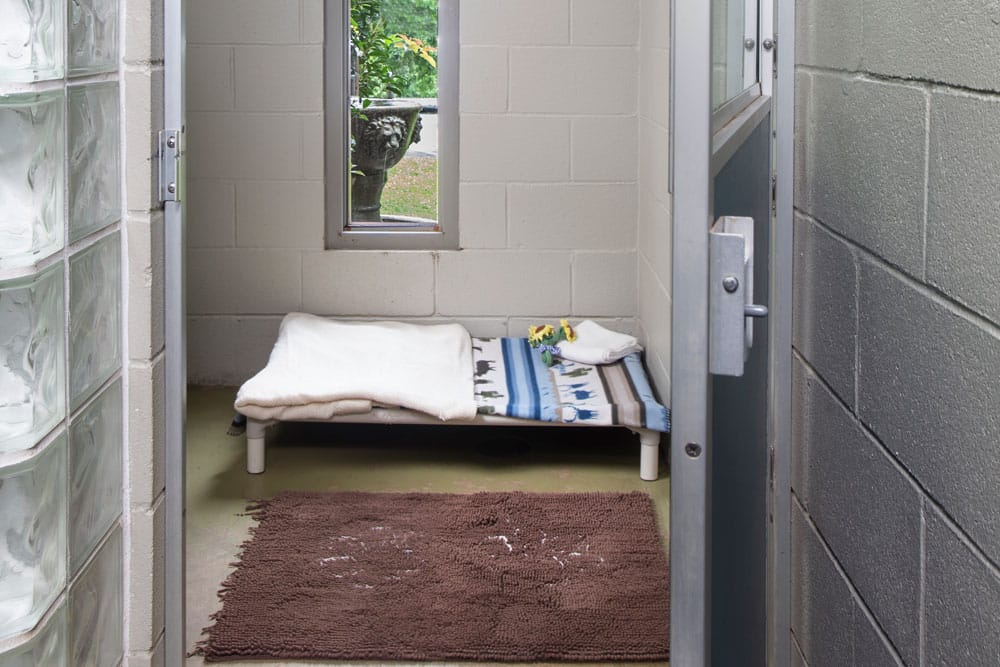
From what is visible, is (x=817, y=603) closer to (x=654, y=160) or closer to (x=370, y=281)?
(x=654, y=160)

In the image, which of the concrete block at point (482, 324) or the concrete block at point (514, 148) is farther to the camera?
the concrete block at point (482, 324)

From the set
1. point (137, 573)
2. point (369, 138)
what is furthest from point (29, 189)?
point (369, 138)

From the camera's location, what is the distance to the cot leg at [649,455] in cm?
385

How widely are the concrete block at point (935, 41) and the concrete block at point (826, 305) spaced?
0.27 m

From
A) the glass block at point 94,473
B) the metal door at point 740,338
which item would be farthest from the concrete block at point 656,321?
the glass block at point 94,473

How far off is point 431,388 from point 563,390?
1.41ft

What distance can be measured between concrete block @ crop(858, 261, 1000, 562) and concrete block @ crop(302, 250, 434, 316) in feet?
10.9

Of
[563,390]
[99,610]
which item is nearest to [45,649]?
[99,610]

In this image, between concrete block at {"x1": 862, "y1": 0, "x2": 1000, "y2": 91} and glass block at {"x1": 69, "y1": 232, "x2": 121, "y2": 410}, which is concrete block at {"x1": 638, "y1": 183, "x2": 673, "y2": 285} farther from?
concrete block at {"x1": 862, "y1": 0, "x2": 1000, "y2": 91}

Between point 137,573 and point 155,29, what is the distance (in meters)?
0.88

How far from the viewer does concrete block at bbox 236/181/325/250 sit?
15.3 ft

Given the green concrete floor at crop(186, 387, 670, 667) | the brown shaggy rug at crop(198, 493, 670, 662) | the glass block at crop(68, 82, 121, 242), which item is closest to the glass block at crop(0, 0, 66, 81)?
the glass block at crop(68, 82, 121, 242)

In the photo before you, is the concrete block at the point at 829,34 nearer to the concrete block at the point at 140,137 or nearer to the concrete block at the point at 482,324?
the concrete block at the point at 140,137

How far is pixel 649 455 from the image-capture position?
3.87 m
